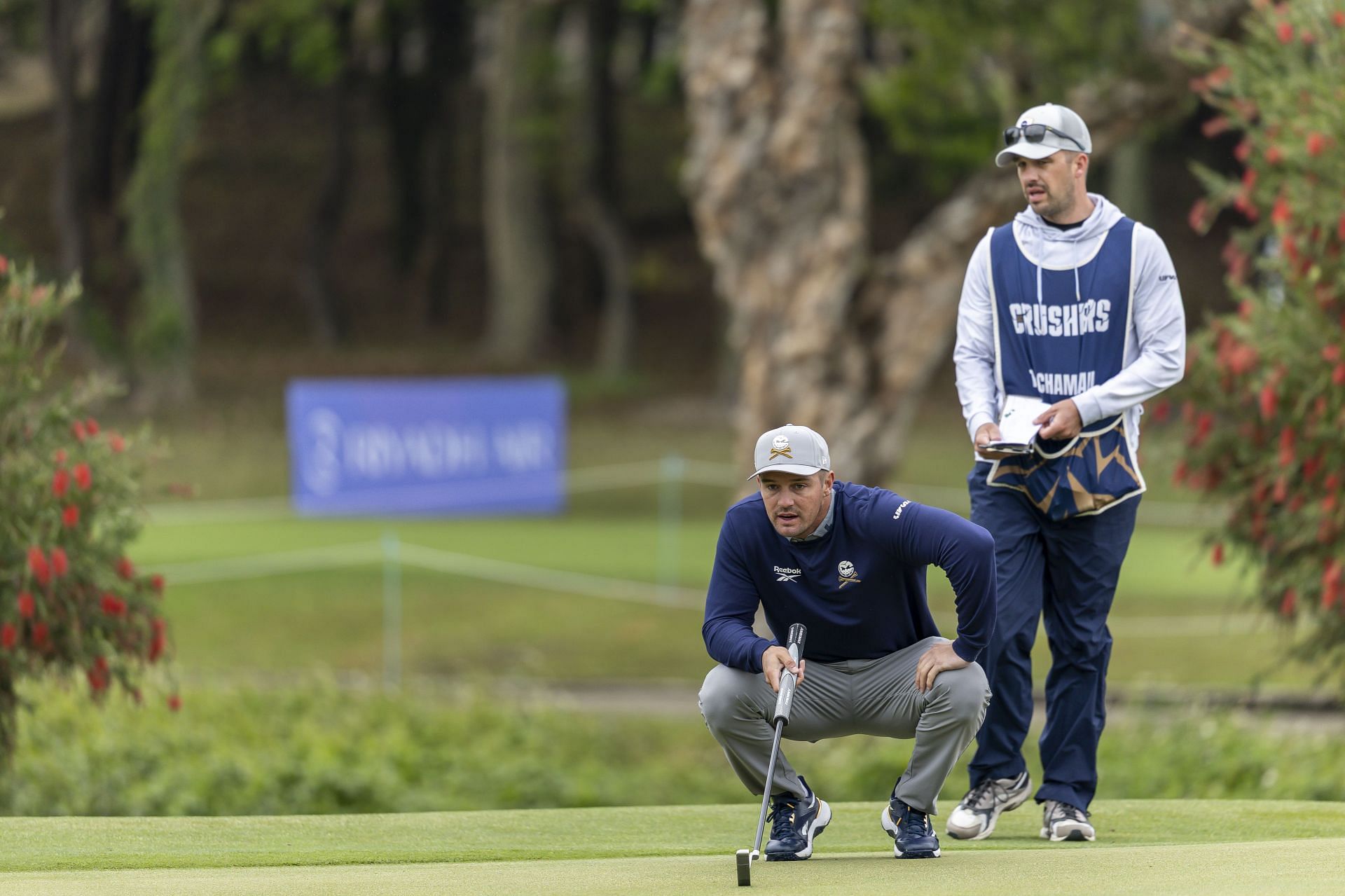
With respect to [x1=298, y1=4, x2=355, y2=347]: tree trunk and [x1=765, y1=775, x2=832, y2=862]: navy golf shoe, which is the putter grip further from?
[x1=298, y1=4, x2=355, y2=347]: tree trunk

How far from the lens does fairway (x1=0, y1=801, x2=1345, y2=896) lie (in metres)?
5.24

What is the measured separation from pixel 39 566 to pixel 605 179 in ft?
91.7

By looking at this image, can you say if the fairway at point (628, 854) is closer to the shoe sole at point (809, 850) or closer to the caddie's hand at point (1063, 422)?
the shoe sole at point (809, 850)

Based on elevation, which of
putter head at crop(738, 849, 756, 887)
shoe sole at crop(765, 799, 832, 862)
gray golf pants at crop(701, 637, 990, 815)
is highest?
gray golf pants at crop(701, 637, 990, 815)

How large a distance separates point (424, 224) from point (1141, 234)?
38.7 metres

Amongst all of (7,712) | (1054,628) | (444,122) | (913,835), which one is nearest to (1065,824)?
(1054,628)

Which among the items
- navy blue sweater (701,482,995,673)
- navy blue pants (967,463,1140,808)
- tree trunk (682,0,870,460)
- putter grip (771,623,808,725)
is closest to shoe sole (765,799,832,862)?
putter grip (771,623,808,725)

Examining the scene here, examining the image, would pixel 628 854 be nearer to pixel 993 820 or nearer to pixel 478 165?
pixel 993 820

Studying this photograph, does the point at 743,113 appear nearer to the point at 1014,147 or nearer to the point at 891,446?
the point at 891,446

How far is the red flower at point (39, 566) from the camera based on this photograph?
8.00 meters

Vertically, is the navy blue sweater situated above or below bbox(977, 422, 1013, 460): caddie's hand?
below

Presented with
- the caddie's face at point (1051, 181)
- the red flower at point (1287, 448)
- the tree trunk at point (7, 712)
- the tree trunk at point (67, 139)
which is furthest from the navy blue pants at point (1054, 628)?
the tree trunk at point (67, 139)

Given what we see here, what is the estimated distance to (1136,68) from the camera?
48.1 ft

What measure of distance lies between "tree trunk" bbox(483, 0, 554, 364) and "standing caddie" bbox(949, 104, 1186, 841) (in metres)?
25.9
